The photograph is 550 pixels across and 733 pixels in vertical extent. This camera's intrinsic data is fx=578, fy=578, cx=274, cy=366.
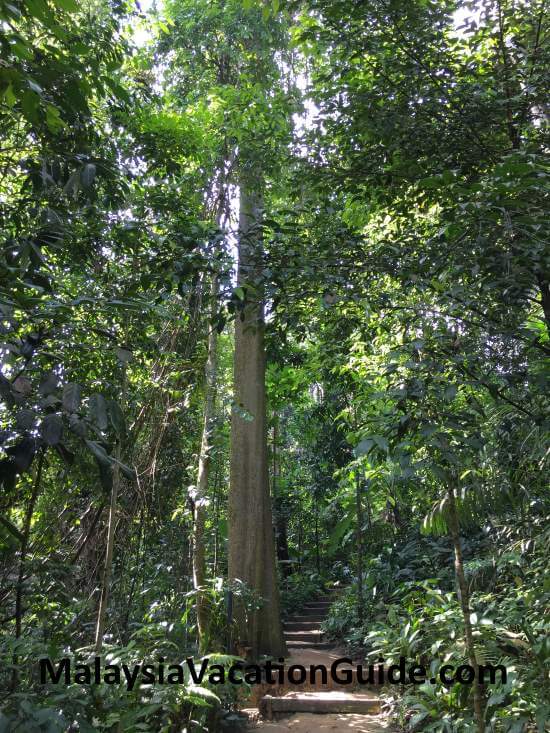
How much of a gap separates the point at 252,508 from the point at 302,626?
391 centimetres

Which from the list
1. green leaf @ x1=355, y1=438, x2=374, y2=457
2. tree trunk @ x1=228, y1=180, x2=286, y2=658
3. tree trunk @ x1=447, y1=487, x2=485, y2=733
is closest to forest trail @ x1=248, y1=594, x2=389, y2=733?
tree trunk @ x1=228, y1=180, x2=286, y2=658

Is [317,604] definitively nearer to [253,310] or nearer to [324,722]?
[324,722]

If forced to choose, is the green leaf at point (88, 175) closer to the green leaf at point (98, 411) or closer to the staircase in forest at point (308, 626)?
the green leaf at point (98, 411)

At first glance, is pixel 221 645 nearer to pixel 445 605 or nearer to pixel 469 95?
pixel 445 605

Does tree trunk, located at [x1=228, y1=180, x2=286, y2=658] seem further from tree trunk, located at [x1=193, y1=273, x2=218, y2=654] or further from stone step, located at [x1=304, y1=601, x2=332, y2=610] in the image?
stone step, located at [x1=304, y1=601, x2=332, y2=610]

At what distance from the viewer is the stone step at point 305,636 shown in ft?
26.8

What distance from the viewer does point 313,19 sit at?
3623mm

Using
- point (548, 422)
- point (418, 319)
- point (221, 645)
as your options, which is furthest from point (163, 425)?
point (548, 422)

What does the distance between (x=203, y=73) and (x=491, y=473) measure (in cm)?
633

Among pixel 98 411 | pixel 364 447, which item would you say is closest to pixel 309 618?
pixel 364 447

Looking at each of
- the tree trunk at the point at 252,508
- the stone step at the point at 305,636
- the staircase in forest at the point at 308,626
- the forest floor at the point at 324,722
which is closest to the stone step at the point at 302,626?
the staircase in forest at the point at 308,626

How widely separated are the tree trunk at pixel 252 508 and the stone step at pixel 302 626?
3081 mm

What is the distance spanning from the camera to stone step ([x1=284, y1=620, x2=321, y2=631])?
9.01 metres

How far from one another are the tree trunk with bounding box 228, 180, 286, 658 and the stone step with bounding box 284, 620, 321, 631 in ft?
10.1
